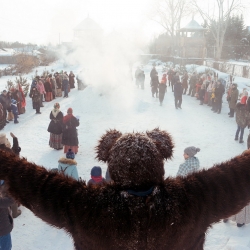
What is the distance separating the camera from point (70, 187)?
4.12 ft

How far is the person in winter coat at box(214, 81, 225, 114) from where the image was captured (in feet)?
40.9

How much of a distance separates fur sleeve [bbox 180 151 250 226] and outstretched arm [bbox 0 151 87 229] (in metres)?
0.51

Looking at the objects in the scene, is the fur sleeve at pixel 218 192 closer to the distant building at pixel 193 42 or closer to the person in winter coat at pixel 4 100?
the person in winter coat at pixel 4 100

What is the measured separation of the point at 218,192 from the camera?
1.28m

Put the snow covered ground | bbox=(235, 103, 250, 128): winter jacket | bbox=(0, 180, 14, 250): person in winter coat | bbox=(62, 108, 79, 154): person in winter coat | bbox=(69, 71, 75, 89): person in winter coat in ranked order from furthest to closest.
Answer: bbox=(69, 71, 75, 89): person in winter coat < bbox=(235, 103, 250, 128): winter jacket < bbox=(62, 108, 79, 154): person in winter coat < the snow covered ground < bbox=(0, 180, 14, 250): person in winter coat

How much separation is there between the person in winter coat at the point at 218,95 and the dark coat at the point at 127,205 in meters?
11.9

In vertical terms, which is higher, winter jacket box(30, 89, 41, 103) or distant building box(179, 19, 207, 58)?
distant building box(179, 19, 207, 58)

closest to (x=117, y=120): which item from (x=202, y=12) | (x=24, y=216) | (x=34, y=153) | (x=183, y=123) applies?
(x=183, y=123)

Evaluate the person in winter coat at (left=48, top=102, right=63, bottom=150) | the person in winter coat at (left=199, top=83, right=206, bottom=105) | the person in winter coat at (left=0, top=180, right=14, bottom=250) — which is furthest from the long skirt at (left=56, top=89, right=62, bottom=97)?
the person in winter coat at (left=0, top=180, right=14, bottom=250)

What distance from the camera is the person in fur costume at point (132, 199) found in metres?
1.22

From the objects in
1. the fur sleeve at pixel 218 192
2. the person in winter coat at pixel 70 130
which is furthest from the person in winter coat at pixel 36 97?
the fur sleeve at pixel 218 192

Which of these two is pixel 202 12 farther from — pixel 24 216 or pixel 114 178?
pixel 114 178

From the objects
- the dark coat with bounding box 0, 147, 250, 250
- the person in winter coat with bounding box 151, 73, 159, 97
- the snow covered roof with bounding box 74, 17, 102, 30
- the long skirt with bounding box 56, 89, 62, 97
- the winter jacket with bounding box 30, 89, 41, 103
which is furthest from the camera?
the snow covered roof with bounding box 74, 17, 102, 30

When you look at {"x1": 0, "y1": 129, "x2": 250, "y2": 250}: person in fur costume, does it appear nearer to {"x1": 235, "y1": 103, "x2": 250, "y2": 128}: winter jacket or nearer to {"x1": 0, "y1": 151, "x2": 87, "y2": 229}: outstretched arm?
{"x1": 0, "y1": 151, "x2": 87, "y2": 229}: outstretched arm
